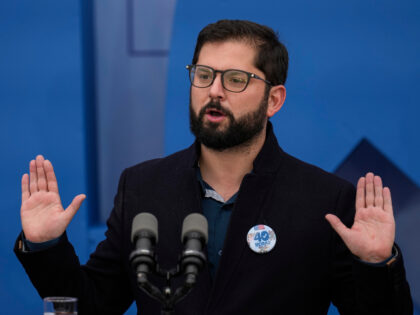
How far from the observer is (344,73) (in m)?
2.59

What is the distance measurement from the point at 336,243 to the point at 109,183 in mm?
1442

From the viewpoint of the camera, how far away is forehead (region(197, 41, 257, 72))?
6.24ft

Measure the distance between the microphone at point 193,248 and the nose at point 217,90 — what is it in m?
0.68

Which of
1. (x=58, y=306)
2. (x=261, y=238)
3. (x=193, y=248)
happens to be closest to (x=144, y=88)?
(x=261, y=238)

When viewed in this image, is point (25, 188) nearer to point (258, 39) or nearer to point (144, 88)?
point (258, 39)

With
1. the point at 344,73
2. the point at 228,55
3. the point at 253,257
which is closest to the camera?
the point at 253,257

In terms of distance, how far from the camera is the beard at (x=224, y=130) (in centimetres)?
187

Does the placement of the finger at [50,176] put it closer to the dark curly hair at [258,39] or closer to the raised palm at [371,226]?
the dark curly hair at [258,39]

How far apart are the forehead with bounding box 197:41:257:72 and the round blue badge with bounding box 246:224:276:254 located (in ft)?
1.84

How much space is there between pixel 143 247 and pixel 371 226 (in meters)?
0.79

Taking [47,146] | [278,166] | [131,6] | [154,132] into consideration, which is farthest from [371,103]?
[47,146]

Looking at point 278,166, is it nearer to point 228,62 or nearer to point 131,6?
point 228,62

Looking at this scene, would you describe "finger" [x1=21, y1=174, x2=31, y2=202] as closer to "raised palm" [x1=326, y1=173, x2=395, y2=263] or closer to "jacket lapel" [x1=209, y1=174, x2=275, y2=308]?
"jacket lapel" [x1=209, y1=174, x2=275, y2=308]

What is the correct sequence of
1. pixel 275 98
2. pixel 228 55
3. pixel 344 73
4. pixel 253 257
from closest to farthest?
pixel 253 257 < pixel 228 55 < pixel 275 98 < pixel 344 73
